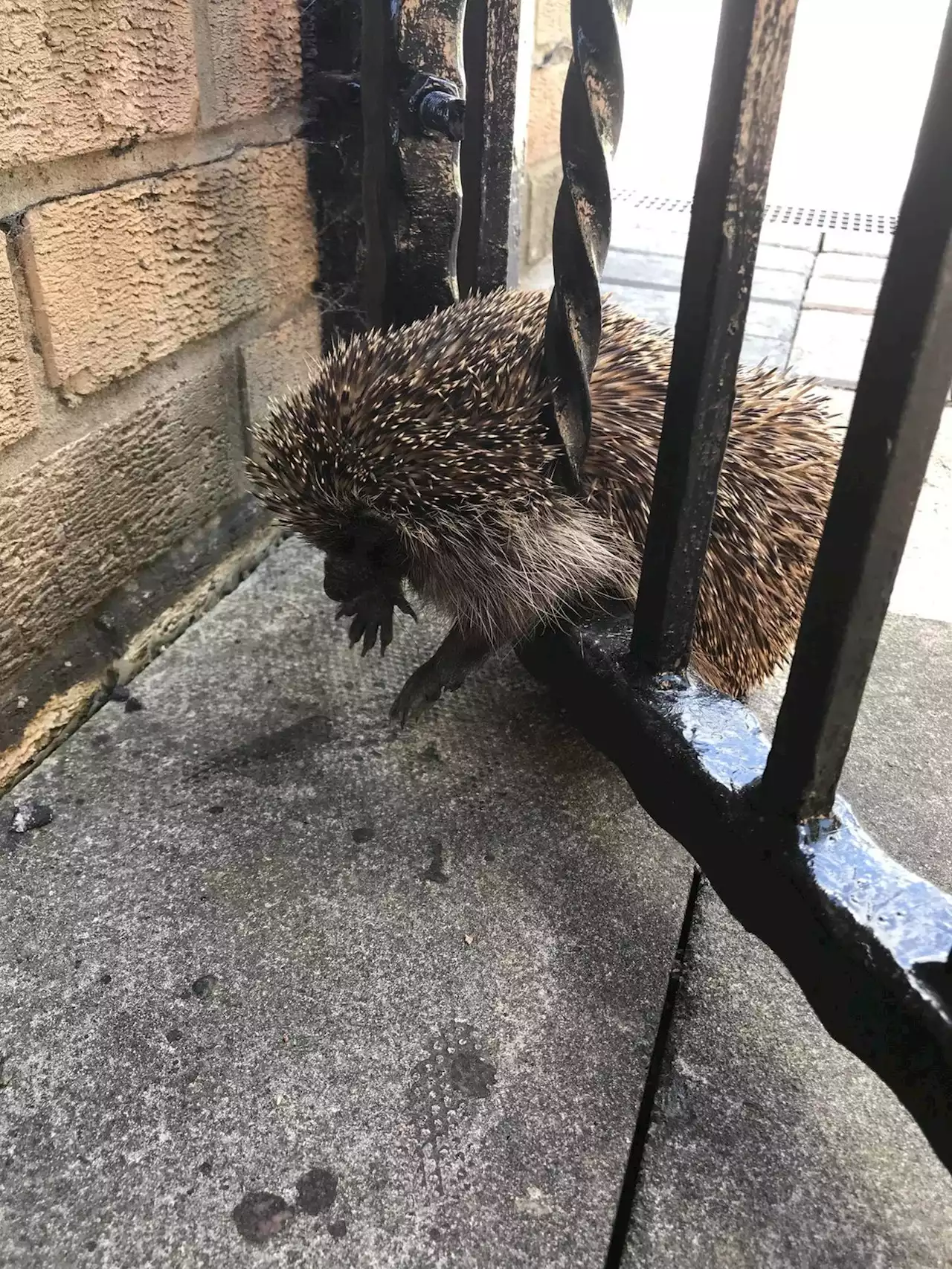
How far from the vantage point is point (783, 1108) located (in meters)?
1.43

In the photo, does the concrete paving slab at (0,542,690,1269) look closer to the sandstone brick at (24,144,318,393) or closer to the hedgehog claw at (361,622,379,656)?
the hedgehog claw at (361,622,379,656)

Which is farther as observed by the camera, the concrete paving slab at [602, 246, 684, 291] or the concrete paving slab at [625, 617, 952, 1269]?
the concrete paving slab at [602, 246, 684, 291]

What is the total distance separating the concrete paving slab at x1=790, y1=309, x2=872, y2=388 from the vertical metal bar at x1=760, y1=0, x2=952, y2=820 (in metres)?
2.91

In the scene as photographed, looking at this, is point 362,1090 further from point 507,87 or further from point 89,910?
point 507,87

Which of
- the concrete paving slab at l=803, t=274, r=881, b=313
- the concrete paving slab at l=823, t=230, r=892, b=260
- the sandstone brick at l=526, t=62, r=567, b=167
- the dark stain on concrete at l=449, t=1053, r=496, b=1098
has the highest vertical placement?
the sandstone brick at l=526, t=62, r=567, b=167

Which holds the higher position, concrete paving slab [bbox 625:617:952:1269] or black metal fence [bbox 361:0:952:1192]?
black metal fence [bbox 361:0:952:1192]

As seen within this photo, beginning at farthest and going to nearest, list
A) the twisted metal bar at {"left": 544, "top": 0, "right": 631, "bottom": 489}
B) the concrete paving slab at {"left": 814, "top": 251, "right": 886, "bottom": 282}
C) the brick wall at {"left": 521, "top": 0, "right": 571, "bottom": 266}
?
the concrete paving slab at {"left": 814, "top": 251, "right": 886, "bottom": 282}, the brick wall at {"left": 521, "top": 0, "right": 571, "bottom": 266}, the twisted metal bar at {"left": 544, "top": 0, "right": 631, "bottom": 489}

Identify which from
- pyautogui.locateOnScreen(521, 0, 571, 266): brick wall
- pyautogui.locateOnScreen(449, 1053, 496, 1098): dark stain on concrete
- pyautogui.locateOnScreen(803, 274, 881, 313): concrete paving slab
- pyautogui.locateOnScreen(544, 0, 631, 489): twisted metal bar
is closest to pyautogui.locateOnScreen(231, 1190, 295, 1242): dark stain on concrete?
pyautogui.locateOnScreen(449, 1053, 496, 1098): dark stain on concrete

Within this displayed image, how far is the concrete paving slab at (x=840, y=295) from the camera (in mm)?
4527

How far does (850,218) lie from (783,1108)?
5.65 metres

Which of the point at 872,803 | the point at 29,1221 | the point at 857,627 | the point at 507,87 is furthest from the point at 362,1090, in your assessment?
the point at 507,87

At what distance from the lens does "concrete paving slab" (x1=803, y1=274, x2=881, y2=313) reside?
453cm

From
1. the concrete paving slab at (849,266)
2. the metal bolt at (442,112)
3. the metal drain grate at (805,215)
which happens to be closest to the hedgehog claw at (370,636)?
the metal bolt at (442,112)

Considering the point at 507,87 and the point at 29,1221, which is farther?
the point at 507,87
